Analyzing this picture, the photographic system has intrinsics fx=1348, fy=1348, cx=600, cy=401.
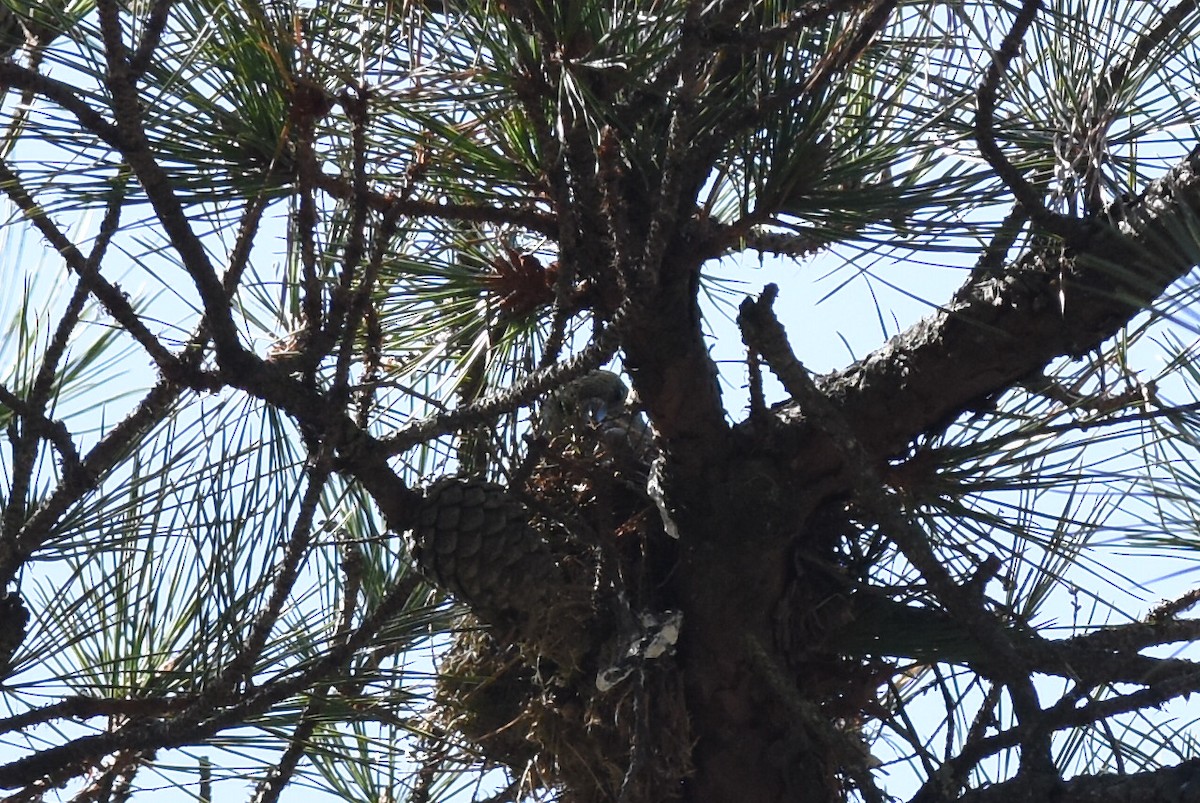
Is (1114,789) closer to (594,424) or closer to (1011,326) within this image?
(1011,326)

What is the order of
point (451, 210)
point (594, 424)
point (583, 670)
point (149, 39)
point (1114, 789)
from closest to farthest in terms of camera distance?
1. point (149, 39)
2. point (1114, 789)
3. point (451, 210)
4. point (583, 670)
5. point (594, 424)

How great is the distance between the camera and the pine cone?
3.70ft

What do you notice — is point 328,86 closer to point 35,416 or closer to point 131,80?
point 131,80

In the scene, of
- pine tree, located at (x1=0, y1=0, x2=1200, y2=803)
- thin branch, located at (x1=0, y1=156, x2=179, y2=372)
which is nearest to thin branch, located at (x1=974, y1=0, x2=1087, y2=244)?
pine tree, located at (x1=0, y1=0, x2=1200, y2=803)

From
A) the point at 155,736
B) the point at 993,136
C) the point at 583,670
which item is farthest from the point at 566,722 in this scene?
the point at 993,136

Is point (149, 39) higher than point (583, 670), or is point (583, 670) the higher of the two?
point (149, 39)

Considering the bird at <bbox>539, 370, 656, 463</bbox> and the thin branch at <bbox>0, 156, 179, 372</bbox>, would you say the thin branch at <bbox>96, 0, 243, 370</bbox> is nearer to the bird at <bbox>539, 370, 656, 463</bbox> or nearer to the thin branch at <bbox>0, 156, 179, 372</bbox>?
the thin branch at <bbox>0, 156, 179, 372</bbox>

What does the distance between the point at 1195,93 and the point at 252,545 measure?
35.1 inches

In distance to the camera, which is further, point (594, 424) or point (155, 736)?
point (594, 424)

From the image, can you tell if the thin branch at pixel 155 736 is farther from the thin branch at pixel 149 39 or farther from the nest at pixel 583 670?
the thin branch at pixel 149 39

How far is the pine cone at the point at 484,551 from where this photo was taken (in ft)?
3.70

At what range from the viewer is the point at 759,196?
118cm

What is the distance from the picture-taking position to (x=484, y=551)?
1.13m

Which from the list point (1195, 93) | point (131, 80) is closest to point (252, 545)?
point (131, 80)
